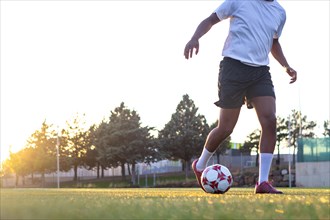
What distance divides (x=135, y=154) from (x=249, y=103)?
52857mm

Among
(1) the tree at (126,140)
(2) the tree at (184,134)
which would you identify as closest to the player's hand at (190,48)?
(1) the tree at (126,140)

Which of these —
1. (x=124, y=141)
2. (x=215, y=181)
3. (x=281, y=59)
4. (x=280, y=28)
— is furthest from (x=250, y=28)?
(x=124, y=141)

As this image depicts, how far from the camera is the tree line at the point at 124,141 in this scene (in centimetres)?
5891

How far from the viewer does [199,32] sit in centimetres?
562

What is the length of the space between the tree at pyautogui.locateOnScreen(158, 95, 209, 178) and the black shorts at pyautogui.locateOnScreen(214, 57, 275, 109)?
53.7 meters

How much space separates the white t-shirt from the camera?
5.72 metres

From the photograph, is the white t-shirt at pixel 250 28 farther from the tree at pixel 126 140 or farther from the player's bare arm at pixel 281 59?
the tree at pixel 126 140

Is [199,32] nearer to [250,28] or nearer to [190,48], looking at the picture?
[190,48]

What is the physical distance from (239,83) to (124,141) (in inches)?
2116

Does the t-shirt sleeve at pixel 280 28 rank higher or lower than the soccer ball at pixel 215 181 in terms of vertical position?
higher

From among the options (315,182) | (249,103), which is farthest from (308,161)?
(249,103)

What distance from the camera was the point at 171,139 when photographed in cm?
6044

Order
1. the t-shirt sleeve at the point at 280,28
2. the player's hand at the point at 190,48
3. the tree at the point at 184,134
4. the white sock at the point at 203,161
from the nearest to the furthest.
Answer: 1. the player's hand at the point at 190,48
2. the t-shirt sleeve at the point at 280,28
3. the white sock at the point at 203,161
4. the tree at the point at 184,134

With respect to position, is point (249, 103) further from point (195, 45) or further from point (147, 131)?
point (147, 131)
